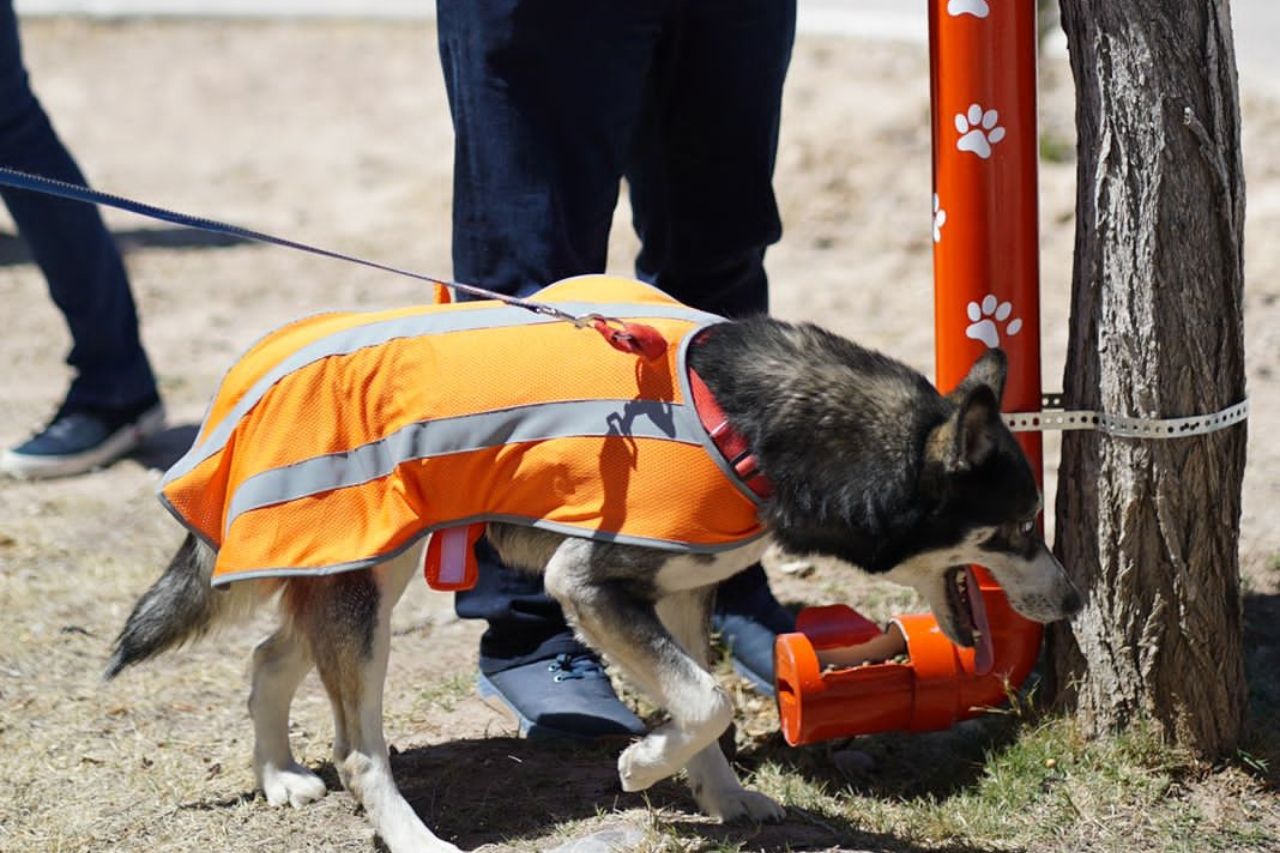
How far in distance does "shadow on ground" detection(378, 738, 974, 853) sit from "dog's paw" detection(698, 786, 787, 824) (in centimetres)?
2

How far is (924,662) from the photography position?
3.68 m

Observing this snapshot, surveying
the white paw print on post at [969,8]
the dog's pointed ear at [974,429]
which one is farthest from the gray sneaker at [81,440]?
the dog's pointed ear at [974,429]

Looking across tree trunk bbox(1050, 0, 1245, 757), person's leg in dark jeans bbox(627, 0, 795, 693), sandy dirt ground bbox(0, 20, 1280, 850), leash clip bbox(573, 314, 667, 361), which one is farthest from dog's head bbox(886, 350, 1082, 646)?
person's leg in dark jeans bbox(627, 0, 795, 693)

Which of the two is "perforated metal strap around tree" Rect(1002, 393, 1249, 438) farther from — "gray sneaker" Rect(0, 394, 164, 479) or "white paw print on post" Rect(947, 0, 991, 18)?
"gray sneaker" Rect(0, 394, 164, 479)

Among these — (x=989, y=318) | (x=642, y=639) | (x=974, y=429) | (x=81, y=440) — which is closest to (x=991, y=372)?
(x=974, y=429)

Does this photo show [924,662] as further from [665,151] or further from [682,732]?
[665,151]

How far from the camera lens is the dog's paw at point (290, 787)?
11.8 ft

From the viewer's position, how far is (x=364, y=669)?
3.27 m

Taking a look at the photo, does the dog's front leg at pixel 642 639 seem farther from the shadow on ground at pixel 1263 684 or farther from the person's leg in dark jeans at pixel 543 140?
the shadow on ground at pixel 1263 684

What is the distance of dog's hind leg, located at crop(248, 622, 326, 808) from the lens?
3.58 metres

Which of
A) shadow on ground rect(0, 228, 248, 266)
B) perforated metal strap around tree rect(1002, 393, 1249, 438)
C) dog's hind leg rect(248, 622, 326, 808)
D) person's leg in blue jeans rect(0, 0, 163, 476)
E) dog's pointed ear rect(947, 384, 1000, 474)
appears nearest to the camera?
dog's pointed ear rect(947, 384, 1000, 474)

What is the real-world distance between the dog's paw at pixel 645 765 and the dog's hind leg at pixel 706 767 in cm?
22

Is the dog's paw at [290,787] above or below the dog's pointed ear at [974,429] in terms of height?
below

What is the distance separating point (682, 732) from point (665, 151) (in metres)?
1.51
